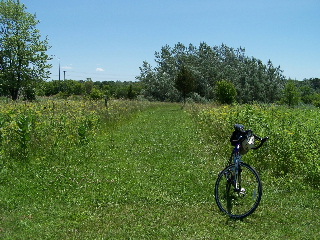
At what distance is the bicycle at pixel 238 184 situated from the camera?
522 centimetres

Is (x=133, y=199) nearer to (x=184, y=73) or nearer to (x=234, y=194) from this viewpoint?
(x=234, y=194)

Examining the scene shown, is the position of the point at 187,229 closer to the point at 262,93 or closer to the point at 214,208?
the point at 214,208

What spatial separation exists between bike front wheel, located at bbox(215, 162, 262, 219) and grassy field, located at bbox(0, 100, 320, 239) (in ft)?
0.55

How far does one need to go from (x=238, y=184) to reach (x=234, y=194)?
0.35 metres

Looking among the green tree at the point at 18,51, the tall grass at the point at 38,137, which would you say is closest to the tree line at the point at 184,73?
the green tree at the point at 18,51

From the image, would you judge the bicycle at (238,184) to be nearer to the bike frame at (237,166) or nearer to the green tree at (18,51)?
the bike frame at (237,166)

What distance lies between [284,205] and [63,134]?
6.69m

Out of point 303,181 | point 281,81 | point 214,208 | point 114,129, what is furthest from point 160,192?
point 281,81


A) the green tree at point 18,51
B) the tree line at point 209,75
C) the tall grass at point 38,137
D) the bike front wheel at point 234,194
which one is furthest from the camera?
the tree line at point 209,75

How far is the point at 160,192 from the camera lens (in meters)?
6.37

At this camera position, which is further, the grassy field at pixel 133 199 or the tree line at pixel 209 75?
the tree line at pixel 209 75

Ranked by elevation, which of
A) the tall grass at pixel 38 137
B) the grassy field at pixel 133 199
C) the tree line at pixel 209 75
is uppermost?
the tree line at pixel 209 75

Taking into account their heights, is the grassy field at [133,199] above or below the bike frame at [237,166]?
below

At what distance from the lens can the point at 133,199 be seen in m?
5.96
